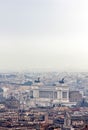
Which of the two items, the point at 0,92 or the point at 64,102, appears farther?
the point at 0,92

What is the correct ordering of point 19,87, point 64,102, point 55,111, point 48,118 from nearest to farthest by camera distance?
point 48,118, point 55,111, point 64,102, point 19,87

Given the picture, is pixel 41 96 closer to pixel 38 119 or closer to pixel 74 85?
pixel 74 85

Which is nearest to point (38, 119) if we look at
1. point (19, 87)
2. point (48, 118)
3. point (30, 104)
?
point (48, 118)

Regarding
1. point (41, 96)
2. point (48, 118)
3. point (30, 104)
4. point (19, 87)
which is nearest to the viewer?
point (48, 118)

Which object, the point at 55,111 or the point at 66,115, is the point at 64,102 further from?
the point at 66,115

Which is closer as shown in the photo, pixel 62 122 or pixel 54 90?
pixel 62 122

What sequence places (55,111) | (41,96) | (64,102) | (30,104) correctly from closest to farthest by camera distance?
(55,111)
(30,104)
(64,102)
(41,96)

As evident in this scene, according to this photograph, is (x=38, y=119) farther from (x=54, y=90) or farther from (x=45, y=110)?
(x=54, y=90)

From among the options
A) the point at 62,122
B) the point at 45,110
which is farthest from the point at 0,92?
the point at 62,122

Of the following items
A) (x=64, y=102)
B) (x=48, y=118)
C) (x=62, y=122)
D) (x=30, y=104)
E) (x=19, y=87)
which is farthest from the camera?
(x=19, y=87)
